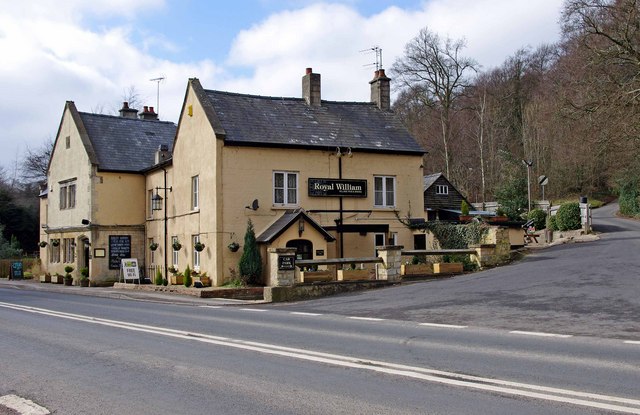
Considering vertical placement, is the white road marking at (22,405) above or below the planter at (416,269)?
below

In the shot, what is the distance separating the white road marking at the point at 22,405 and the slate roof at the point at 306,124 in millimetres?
19842

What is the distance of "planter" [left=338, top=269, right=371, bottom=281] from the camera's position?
23.2 meters

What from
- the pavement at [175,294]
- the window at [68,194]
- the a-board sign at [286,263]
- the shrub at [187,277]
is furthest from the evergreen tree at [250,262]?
the window at [68,194]

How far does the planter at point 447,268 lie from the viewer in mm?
24484

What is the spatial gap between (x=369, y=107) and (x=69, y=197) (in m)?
18.6

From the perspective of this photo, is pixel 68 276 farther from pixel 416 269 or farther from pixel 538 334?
pixel 538 334

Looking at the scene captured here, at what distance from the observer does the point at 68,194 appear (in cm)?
3828

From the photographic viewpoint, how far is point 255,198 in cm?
2750

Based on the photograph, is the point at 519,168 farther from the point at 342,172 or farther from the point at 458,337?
the point at 458,337

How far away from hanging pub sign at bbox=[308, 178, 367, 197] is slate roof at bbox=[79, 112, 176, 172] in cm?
1236

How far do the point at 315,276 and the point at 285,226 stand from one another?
354cm

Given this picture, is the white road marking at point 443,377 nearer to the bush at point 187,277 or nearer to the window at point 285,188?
the bush at point 187,277

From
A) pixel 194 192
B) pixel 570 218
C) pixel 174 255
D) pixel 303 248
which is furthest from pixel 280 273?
pixel 570 218

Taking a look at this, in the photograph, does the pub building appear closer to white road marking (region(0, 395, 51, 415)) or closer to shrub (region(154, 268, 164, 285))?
shrub (region(154, 268, 164, 285))
